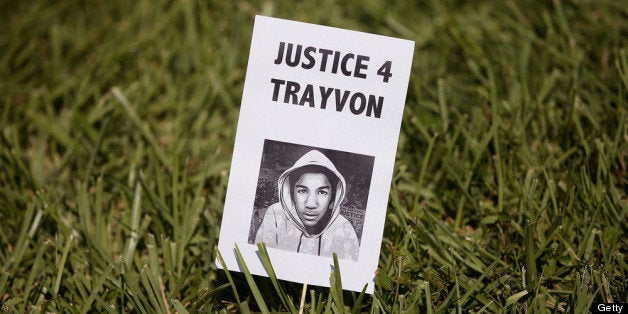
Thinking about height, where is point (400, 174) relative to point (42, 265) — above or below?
above

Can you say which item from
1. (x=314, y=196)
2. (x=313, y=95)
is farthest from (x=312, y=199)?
(x=313, y=95)

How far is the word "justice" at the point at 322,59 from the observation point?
1.23m

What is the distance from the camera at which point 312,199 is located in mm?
1238

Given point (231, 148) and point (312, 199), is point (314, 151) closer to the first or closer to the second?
point (312, 199)

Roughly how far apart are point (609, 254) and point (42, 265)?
1.48m

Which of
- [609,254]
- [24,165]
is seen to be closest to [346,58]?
[609,254]

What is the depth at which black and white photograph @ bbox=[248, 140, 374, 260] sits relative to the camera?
123cm

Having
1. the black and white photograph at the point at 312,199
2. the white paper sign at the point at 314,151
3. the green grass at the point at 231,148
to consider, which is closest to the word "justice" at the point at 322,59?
the white paper sign at the point at 314,151

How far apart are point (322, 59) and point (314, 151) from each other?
0.22 m

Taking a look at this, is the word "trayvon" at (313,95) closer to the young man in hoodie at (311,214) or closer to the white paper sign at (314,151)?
the white paper sign at (314,151)

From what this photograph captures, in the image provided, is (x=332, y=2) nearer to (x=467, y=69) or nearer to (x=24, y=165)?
(x=467, y=69)

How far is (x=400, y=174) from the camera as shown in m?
1.53

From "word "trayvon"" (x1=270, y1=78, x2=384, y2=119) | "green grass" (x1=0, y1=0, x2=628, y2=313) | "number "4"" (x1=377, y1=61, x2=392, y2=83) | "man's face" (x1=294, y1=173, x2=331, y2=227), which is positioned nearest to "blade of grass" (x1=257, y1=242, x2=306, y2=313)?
"green grass" (x1=0, y1=0, x2=628, y2=313)

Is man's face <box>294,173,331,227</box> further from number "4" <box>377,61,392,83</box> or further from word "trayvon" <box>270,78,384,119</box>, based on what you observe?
number "4" <box>377,61,392,83</box>
